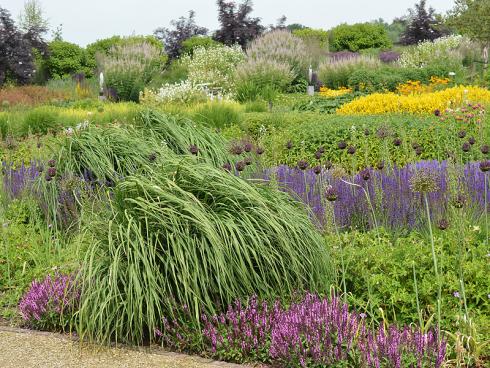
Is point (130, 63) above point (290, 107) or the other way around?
above

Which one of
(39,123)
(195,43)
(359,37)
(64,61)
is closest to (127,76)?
(39,123)

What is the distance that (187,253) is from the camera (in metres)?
3.65

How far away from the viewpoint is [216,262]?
12.2 feet

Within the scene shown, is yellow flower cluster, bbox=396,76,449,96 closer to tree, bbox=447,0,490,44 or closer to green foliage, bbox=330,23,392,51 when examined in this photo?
tree, bbox=447,0,490,44

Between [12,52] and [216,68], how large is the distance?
777 cm

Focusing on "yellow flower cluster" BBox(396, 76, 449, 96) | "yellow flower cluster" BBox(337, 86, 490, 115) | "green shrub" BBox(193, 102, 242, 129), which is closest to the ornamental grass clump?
"yellow flower cluster" BBox(337, 86, 490, 115)

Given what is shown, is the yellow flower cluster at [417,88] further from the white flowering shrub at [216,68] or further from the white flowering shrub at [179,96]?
the white flowering shrub at [216,68]

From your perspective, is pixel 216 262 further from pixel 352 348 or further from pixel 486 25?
pixel 486 25

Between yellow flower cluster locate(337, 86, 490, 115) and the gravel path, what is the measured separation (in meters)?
7.42

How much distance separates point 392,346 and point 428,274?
2.94 feet

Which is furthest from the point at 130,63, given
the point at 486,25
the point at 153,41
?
the point at 153,41

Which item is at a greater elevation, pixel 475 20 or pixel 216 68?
pixel 475 20

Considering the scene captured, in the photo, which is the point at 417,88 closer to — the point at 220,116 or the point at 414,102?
the point at 414,102

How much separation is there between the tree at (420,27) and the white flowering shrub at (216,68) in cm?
1403
